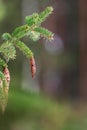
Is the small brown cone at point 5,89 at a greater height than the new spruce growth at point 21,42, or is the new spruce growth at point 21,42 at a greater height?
the new spruce growth at point 21,42

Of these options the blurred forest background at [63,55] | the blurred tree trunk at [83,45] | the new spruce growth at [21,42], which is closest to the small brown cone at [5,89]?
the new spruce growth at [21,42]

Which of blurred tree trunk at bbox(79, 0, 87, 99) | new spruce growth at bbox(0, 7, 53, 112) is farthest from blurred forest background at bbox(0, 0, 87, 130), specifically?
new spruce growth at bbox(0, 7, 53, 112)

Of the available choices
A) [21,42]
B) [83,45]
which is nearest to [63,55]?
[83,45]

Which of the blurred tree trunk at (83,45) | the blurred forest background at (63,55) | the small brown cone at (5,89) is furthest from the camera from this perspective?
the blurred tree trunk at (83,45)

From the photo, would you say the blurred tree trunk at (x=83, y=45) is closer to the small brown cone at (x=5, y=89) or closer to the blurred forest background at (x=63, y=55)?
the blurred forest background at (x=63, y=55)

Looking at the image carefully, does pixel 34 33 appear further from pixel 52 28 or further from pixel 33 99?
pixel 52 28

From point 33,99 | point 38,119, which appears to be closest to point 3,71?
point 33,99

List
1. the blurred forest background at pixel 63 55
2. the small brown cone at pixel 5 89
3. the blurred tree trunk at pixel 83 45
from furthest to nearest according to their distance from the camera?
the blurred tree trunk at pixel 83 45 < the blurred forest background at pixel 63 55 < the small brown cone at pixel 5 89

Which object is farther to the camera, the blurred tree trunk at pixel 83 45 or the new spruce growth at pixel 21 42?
the blurred tree trunk at pixel 83 45
